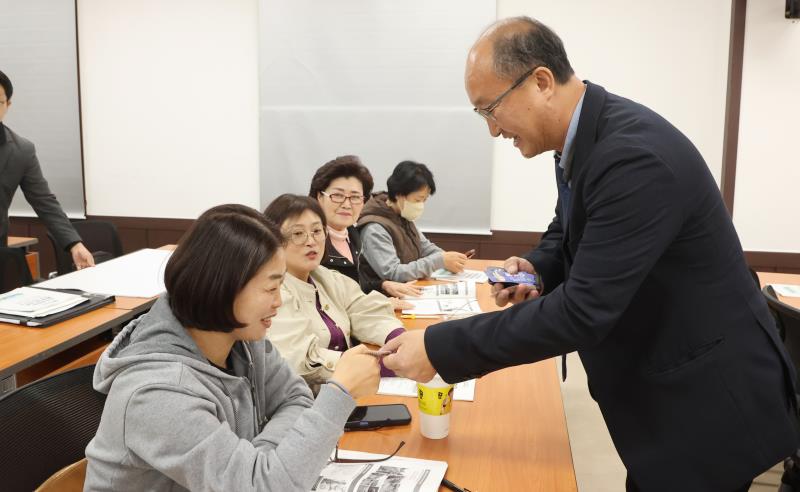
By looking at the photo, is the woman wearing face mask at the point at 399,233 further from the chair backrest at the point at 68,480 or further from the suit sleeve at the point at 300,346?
the chair backrest at the point at 68,480

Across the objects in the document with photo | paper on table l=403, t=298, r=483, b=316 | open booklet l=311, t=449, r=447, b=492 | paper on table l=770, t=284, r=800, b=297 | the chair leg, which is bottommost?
the chair leg

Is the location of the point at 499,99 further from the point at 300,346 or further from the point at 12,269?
the point at 12,269

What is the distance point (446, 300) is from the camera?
9.62 feet

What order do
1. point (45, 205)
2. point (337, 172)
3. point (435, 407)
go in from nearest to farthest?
point (435, 407) < point (337, 172) < point (45, 205)

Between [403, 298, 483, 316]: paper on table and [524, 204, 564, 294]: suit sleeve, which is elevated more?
[524, 204, 564, 294]: suit sleeve

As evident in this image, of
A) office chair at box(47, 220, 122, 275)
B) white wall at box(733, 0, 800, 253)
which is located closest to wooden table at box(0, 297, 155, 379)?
office chair at box(47, 220, 122, 275)

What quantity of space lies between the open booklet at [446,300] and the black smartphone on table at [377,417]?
3.37ft

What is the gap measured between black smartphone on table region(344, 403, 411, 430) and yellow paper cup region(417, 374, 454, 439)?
0.09m

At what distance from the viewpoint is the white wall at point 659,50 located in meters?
4.34

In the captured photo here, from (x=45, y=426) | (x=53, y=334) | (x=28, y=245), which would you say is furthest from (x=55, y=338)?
(x=28, y=245)

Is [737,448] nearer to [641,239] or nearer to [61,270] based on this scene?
[641,239]

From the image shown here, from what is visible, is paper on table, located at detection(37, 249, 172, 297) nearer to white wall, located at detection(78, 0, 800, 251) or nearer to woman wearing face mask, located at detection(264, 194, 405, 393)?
woman wearing face mask, located at detection(264, 194, 405, 393)

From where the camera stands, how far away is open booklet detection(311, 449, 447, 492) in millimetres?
1305

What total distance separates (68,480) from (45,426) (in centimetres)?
15
